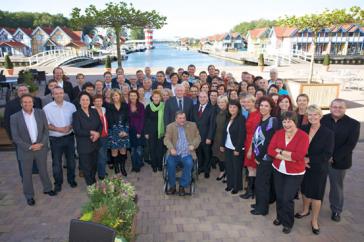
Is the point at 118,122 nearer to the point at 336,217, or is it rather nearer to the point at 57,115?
the point at 57,115

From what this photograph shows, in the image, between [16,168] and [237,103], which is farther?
[16,168]

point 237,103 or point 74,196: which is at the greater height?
point 237,103

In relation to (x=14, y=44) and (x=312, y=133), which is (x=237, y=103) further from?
(x=14, y=44)

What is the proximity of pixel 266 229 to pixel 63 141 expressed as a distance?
3.73 metres

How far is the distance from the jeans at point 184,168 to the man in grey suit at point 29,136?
2172 mm

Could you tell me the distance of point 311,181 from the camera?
152 inches

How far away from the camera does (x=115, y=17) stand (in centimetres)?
1588

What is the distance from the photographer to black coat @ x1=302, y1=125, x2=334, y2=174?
3.58 meters

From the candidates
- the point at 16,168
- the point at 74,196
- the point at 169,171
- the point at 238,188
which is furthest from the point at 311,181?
the point at 16,168

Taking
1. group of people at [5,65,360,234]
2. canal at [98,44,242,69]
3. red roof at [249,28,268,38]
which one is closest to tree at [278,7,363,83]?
group of people at [5,65,360,234]

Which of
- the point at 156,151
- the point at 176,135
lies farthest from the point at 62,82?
the point at 176,135

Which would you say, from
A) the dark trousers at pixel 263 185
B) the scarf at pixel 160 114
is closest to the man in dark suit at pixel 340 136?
the dark trousers at pixel 263 185

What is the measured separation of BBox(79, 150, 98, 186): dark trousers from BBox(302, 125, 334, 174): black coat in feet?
12.1

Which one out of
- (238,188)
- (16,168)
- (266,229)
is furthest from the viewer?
(16,168)
